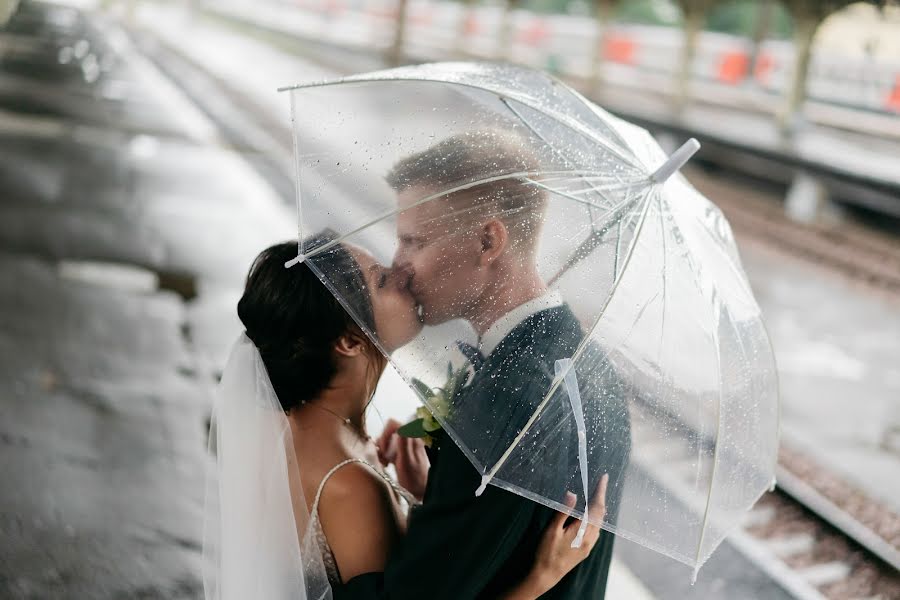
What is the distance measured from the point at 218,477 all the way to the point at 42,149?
11191 mm

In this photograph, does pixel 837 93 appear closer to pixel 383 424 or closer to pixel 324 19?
pixel 383 424

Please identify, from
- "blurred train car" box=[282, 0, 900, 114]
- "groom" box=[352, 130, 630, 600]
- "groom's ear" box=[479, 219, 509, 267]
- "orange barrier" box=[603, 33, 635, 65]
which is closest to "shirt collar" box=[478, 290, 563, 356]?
"groom" box=[352, 130, 630, 600]

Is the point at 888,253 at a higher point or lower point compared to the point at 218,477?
lower

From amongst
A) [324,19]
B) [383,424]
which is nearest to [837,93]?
[383,424]

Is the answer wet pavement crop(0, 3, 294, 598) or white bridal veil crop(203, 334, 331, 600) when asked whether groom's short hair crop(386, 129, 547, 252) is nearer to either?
white bridal veil crop(203, 334, 331, 600)

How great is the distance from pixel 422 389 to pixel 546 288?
1.03 ft

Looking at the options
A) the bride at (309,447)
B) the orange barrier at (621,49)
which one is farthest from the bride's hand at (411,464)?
the orange barrier at (621,49)

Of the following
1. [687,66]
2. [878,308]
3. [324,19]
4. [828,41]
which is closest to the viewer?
[878,308]

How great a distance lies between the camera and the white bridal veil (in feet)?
7.38

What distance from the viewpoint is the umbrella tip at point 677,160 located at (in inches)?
82.2

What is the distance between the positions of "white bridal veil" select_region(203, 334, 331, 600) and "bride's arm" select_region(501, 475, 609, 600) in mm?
445

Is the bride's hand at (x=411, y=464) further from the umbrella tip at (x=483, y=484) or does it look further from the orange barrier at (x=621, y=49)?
the orange barrier at (x=621, y=49)

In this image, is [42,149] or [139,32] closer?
[42,149]

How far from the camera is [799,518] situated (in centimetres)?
554
